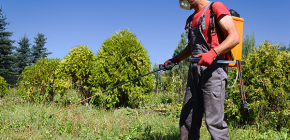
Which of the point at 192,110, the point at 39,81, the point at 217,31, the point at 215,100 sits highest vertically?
the point at 217,31

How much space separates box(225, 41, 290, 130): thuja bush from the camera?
3865 mm

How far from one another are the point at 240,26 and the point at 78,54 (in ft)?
15.5

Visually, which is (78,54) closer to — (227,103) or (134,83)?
(134,83)

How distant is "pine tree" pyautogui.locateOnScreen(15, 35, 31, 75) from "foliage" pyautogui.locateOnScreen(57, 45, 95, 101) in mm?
12130

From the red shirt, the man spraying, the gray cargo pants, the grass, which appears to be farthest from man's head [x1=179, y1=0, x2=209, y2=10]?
the grass

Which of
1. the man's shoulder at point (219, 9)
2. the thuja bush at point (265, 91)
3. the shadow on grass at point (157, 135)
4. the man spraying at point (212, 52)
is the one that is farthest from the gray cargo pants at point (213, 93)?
the thuja bush at point (265, 91)

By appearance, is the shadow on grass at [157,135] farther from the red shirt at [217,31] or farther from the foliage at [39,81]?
the foliage at [39,81]

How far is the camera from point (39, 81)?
19.4 feet

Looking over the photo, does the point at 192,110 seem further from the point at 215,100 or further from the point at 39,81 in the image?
the point at 39,81

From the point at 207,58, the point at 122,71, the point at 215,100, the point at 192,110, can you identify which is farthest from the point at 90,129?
the point at 207,58

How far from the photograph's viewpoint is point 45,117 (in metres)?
3.83

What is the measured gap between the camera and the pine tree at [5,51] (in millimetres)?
14266

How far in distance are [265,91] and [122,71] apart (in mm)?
3190

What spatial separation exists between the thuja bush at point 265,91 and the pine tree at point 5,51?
49.8 ft
